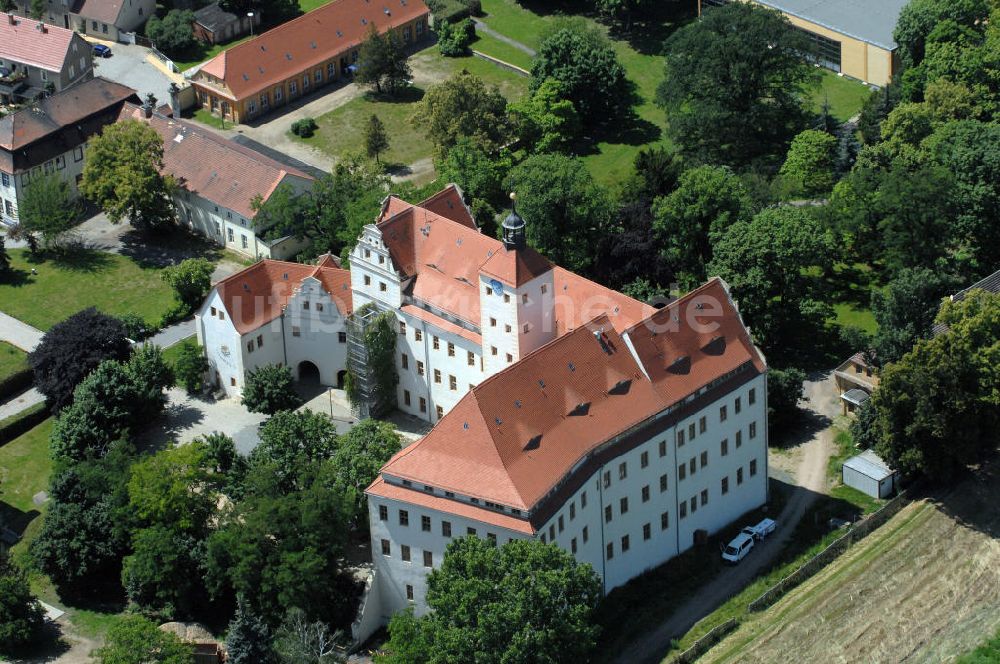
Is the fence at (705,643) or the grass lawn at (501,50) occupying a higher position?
the grass lawn at (501,50)

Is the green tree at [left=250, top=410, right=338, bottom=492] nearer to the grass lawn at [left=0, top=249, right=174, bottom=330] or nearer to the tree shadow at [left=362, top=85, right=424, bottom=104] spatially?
the grass lawn at [left=0, top=249, right=174, bottom=330]

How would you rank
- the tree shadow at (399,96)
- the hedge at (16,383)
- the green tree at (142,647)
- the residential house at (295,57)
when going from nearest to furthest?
the green tree at (142,647) → the hedge at (16,383) → the residential house at (295,57) → the tree shadow at (399,96)

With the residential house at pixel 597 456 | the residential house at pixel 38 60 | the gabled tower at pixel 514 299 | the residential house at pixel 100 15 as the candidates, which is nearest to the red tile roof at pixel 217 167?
the residential house at pixel 38 60

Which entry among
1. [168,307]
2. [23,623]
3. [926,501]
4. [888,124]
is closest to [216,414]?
[168,307]

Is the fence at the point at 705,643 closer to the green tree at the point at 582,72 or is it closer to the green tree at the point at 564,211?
the green tree at the point at 564,211

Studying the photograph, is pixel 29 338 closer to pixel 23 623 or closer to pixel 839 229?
pixel 23 623

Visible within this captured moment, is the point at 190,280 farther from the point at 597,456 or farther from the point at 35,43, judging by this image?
the point at 597,456
